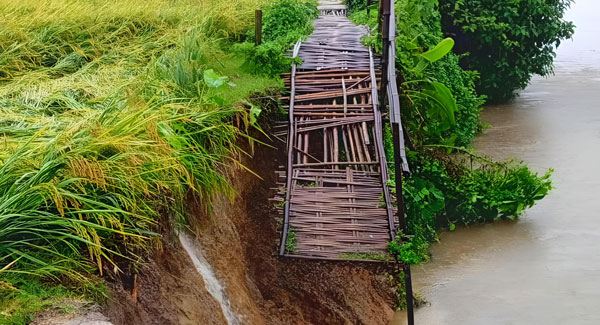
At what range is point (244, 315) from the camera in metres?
5.29

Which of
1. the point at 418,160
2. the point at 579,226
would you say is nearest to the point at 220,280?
the point at 418,160

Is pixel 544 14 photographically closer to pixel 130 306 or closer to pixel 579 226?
pixel 579 226

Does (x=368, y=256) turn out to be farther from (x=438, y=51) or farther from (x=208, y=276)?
(x=438, y=51)

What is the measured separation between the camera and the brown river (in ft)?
22.5

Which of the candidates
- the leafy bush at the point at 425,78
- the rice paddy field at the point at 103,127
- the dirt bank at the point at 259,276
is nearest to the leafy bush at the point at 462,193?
the leafy bush at the point at 425,78

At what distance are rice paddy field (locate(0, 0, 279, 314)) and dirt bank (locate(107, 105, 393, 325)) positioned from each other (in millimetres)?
293

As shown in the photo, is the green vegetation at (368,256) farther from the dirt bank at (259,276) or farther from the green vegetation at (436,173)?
A: the green vegetation at (436,173)

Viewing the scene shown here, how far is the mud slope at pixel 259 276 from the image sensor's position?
4.65 metres

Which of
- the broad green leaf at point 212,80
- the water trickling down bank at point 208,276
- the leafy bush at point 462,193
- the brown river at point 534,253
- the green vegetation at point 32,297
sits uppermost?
the broad green leaf at point 212,80

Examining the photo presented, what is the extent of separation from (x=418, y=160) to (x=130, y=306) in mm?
4707

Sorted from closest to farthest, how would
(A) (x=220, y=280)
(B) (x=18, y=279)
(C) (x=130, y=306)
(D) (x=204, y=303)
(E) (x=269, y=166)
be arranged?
(B) (x=18, y=279) < (C) (x=130, y=306) < (D) (x=204, y=303) < (A) (x=220, y=280) < (E) (x=269, y=166)

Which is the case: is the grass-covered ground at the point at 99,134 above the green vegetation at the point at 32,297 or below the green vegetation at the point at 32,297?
above

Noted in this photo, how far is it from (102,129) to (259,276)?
6.65ft

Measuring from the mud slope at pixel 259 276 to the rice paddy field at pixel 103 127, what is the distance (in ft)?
1.02
